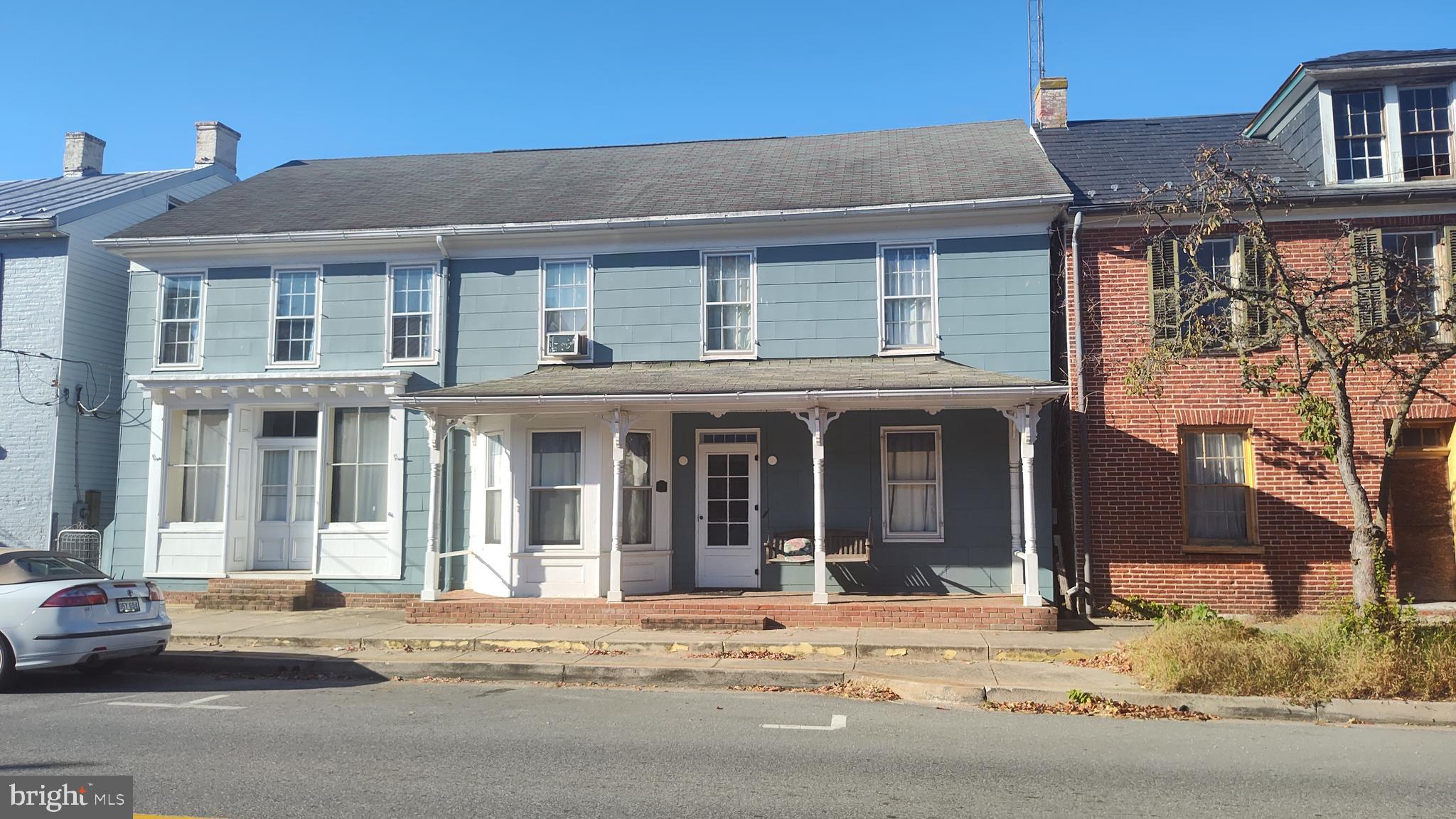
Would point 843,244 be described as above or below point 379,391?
above

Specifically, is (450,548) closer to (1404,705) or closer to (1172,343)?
(1172,343)

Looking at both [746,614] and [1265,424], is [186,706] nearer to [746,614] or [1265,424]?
[746,614]

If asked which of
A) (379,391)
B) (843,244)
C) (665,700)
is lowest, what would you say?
(665,700)

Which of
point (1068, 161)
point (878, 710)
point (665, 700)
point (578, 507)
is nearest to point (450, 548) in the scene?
point (578, 507)

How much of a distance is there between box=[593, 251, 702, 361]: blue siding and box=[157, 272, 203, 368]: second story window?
646 cm

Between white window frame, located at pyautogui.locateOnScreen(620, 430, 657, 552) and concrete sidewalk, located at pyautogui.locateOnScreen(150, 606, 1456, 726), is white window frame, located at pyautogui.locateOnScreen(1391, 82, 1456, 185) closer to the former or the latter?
concrete sidewalk, located at pyautogui.locateOnScreen(150, 606, 1456, 726)

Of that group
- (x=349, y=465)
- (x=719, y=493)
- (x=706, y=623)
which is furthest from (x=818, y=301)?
(x=349, y=465)

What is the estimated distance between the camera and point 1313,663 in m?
8.38

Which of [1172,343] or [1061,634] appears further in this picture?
[1061,634]

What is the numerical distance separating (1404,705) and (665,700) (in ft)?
19.7

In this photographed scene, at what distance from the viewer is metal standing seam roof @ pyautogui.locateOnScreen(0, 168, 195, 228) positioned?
16.5m

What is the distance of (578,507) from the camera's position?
45.6 ft

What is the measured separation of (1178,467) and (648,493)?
734 centimetres

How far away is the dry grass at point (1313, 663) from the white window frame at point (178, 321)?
1418 cm
